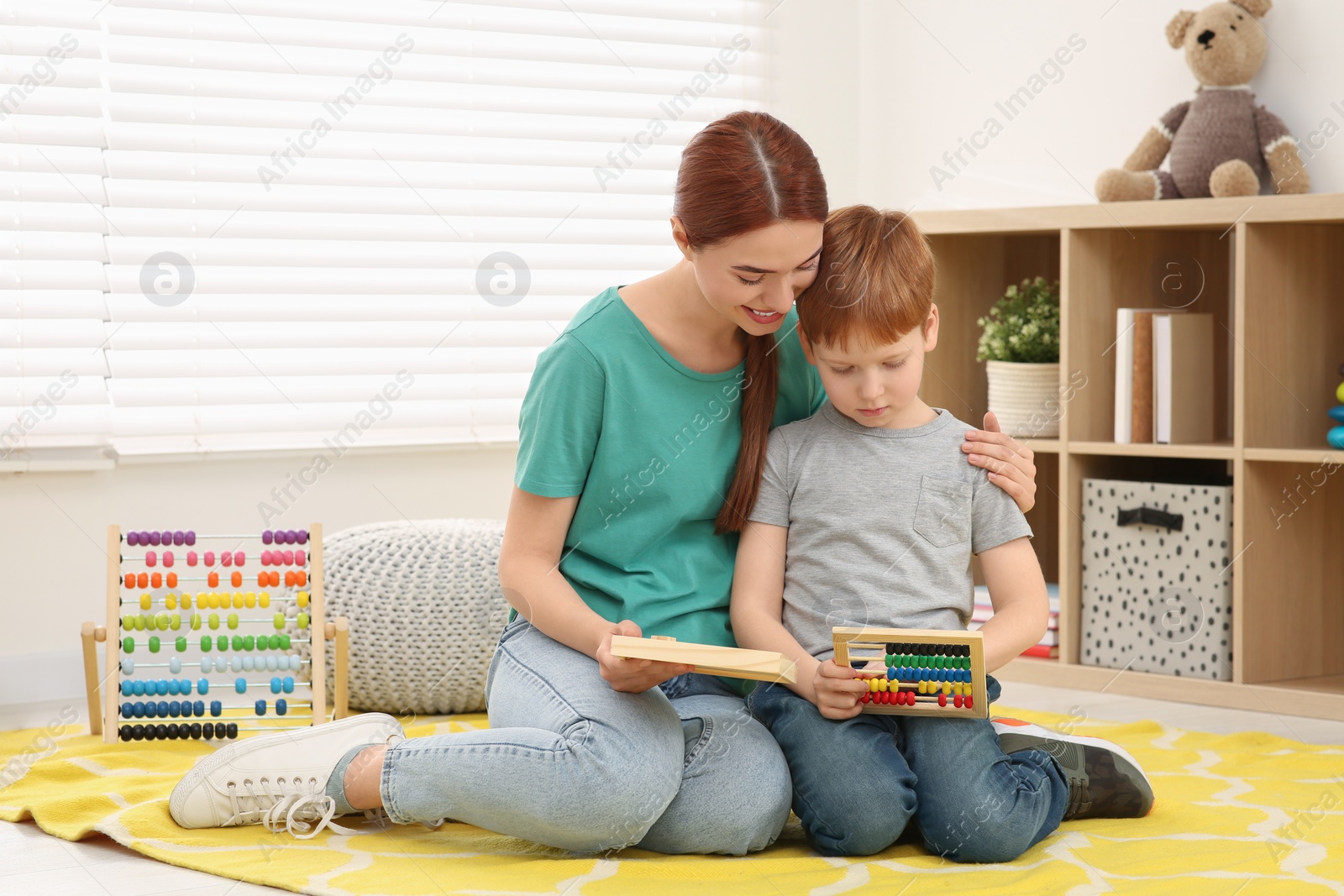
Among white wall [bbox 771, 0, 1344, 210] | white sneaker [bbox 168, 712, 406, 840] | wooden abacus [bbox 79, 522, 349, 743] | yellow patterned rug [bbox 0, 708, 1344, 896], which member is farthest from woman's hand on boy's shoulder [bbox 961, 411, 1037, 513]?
white wall [bbox 771, 0, 1344, 210]

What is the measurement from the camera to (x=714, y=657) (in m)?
1.21

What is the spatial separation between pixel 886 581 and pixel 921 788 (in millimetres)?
212

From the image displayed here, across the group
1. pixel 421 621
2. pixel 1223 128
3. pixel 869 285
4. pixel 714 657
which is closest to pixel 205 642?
pixel 421 621

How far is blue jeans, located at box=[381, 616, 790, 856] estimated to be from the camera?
1.29 meters

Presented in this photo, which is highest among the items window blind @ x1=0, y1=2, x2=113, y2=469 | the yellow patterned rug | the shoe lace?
window blind @ x1=0, y1=2, x2=113, y2=469

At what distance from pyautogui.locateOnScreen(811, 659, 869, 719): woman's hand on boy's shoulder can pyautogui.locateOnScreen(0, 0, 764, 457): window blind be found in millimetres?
1342

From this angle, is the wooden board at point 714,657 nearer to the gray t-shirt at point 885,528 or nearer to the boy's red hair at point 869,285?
the gray t-shirt at point 885,528

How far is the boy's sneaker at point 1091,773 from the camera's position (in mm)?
1451

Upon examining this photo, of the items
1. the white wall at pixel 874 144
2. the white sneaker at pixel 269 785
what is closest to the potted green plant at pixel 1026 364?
the white wall at pixel 874 144

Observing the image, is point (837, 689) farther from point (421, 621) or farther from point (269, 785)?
point (421, 621)

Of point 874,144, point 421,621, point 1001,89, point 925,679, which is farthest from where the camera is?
point 874,144

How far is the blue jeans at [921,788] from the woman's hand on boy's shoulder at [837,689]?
3 centimetres

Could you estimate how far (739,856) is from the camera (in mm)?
1356

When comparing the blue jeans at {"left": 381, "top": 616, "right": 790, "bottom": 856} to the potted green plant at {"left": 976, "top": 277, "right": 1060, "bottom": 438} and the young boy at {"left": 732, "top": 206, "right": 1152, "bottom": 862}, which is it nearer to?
the young boy at {"left": 732, "top": 206, "right": 1152, "bottom": 862}
